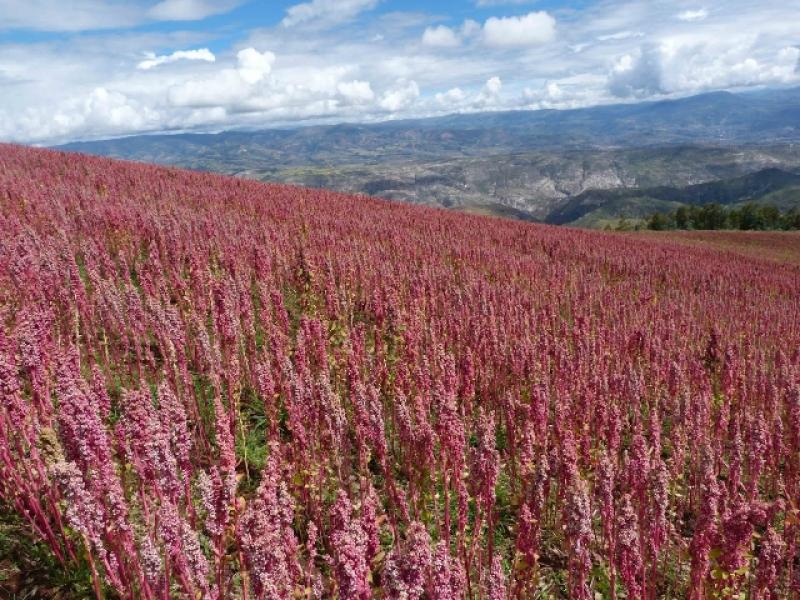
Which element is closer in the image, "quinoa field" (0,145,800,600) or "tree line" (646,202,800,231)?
"quinoa field" (0,145,800,600)

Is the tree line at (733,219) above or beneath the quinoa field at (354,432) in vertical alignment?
beneath

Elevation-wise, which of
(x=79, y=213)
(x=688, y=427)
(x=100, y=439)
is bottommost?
(x=688, y=427)

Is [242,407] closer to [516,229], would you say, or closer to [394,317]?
[394,317]

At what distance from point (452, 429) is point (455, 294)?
289 inches

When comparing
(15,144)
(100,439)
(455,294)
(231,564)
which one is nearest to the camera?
(100,439)

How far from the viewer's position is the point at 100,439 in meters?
2.94

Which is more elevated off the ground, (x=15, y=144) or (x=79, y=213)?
(x=15, y=144)

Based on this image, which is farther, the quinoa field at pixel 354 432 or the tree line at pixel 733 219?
the tree line at pixel 733 219

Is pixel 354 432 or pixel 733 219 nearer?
pixel 354 432

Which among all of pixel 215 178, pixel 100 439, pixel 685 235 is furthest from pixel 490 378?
pixel 685 235

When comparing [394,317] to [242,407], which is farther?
[394,317]

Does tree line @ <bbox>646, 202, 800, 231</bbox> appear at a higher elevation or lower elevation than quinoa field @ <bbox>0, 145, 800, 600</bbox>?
lower

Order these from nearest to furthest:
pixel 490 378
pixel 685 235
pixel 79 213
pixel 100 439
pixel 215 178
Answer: pixel 100 439, pixel 490 378, pixel 79 213, pixel 215 178, pixel 685 235

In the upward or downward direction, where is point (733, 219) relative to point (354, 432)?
downward
